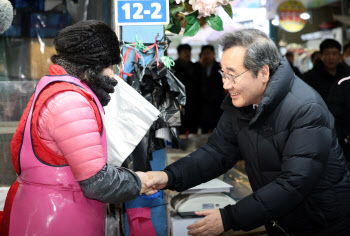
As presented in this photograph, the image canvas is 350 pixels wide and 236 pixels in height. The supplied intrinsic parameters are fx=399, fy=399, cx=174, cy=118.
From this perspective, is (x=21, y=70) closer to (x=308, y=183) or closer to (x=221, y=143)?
(x=221, y=143)

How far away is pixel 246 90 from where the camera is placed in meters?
2.04

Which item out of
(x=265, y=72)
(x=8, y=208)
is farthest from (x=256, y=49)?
(x=8, y=208)

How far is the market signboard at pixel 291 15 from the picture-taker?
31.3ft

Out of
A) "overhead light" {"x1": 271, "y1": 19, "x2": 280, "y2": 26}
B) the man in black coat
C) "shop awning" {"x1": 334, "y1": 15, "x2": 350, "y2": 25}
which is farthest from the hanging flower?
"shop awning" {"x1": 334, "y1": 15, "x2": 350, "y2": 25}

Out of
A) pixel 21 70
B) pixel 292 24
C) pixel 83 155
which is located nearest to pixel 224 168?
pixel 83 155

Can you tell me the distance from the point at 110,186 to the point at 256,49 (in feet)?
3.22

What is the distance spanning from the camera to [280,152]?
1.98 m

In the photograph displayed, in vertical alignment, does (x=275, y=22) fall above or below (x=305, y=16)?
below

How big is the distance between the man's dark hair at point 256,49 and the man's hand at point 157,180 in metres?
0.78

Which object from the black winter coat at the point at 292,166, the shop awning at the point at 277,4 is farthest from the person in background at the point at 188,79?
the black winter coat at the point at 292,166

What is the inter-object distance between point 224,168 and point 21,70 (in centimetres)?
247

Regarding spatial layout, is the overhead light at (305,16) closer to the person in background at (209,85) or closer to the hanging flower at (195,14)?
the person in background at (209,85)

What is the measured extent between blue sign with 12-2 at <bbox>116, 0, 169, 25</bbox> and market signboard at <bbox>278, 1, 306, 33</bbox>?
7.29 m

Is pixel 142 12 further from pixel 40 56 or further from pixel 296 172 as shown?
pixel 296 172
